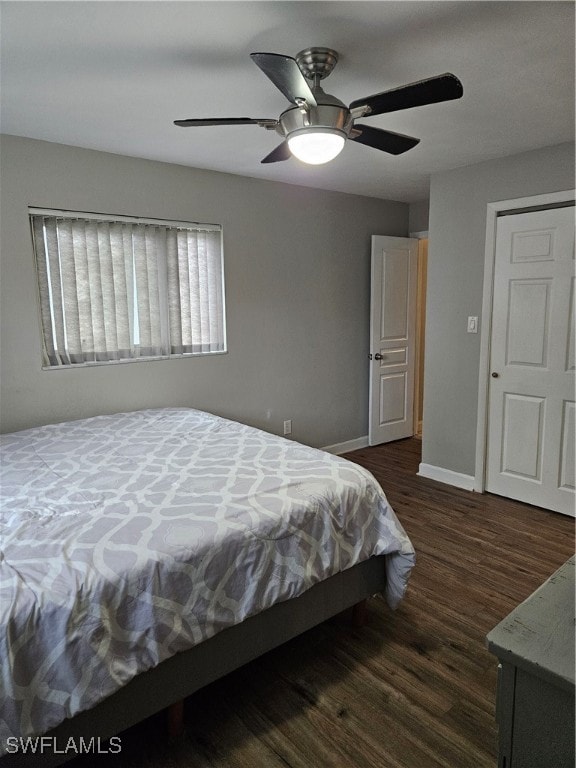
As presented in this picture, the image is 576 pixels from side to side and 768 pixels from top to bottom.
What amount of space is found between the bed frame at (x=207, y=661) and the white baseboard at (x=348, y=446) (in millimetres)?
2398

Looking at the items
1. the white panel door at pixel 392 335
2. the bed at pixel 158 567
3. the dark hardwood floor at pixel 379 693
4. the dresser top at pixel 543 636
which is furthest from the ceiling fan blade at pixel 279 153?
the white panel door at pixel 392 335

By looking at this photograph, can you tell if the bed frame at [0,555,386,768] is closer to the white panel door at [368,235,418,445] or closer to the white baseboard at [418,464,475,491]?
the white baseboard at [418,464,475,491]

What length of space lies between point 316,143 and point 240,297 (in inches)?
77.9

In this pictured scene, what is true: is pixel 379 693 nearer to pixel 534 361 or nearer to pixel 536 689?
pixel 536 689

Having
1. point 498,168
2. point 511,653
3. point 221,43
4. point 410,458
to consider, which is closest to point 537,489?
point 410,458

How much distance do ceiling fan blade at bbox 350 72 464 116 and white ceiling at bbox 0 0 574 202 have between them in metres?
0.25

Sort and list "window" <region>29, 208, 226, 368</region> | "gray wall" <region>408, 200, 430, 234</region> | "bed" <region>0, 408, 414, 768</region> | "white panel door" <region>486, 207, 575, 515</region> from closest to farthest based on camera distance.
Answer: "bed" <region>0, 408, 414, 768</region> → "window" <region>29, 208, 226, 368</region> → "white panel door" <region>486, 207, 575, 515</region> → "gray wall" <region>408, 200, 430, 234</region>

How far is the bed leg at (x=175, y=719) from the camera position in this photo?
5.26 ft

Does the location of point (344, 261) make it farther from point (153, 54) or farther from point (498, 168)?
point (153, 54)

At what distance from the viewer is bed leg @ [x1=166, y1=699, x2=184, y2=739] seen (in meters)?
1.60

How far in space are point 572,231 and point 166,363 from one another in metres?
2.76

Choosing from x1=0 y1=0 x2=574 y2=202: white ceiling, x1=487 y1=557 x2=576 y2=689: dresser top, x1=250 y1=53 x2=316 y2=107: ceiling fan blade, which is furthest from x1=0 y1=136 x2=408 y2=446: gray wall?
x1=487 y1=557 x2=576 y2=689: dresser top

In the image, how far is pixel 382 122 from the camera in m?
2.61

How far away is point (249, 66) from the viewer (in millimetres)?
1960
